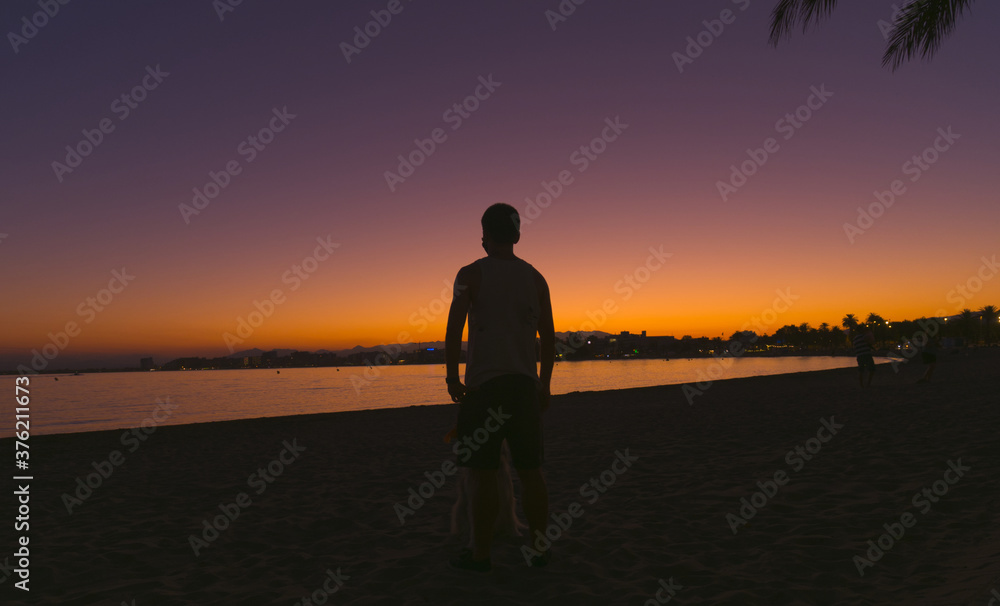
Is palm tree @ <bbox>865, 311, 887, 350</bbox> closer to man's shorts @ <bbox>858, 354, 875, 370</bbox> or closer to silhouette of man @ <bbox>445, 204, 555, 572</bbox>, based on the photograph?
man's shorts @ <bbox>858, 354, 875, 370</bbox>

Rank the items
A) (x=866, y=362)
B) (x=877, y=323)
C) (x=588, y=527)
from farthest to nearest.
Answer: (x=877, y=323) < (x=866, y=362) < (x=588, y=527)

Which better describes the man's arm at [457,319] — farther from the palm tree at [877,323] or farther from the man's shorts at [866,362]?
the palm tree at [877,323]

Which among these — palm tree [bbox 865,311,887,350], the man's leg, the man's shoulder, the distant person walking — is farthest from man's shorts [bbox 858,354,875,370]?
palm tree [bbox 865,311,887,350]

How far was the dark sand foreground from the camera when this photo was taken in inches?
137

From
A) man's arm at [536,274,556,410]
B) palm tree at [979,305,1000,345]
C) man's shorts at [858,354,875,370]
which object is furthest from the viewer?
palm tree at [979,305,1000,345]

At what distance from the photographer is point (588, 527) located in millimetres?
4789

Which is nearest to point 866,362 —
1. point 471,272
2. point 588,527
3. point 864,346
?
point 864,346

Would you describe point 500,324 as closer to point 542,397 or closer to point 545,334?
point 545,334

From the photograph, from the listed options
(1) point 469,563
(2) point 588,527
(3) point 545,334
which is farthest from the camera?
(2) point 588,527

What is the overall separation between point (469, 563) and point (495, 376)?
133 cm

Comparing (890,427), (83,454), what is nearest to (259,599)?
(83,454)

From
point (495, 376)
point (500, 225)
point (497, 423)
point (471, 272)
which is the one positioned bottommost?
point (497, 423)

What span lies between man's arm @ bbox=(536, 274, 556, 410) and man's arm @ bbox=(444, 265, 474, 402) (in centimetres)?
52

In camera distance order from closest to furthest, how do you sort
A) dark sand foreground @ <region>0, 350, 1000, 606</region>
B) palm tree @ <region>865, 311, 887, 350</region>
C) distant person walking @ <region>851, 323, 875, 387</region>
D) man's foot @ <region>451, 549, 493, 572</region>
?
dark sand foreground @ <region>0, 350, 1000, 606</region>
man's foot @ <region>451, 549, 493, 572</region>
distant person walking @ <region>851, 323, 875, 387</region>
palm tree @ <region>865, 311, 887, 350</region>
